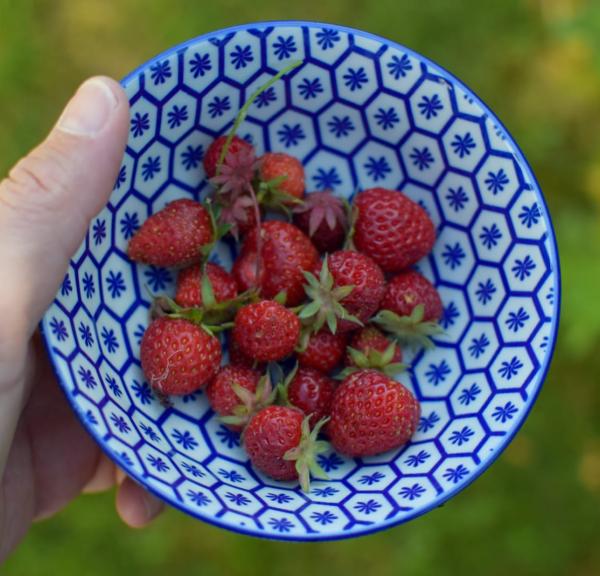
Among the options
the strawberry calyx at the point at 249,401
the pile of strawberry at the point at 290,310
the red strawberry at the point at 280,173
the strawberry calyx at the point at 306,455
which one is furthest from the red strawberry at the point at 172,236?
the strawberry calyx at the point at 306,455

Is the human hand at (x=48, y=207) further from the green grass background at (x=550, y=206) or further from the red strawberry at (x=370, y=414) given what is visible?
the green grass background at (x=550, y=206)

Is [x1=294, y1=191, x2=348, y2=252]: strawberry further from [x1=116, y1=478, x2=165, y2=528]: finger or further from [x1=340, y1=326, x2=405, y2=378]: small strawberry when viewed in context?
[x1=116, y1=478, x2=165, y2=528]: finger

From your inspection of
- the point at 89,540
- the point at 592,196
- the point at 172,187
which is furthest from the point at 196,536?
the point at 592,196

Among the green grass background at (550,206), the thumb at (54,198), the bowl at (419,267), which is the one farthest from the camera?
the green grass background at (550,206)

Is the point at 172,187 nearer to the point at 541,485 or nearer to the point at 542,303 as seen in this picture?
the point at 542,303

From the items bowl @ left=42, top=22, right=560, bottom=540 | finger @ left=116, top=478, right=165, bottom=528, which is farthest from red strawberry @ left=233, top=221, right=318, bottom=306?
finger @ left=116, top=478, right=165, bottom=528

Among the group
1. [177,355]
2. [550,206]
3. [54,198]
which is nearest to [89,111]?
[54,198]
